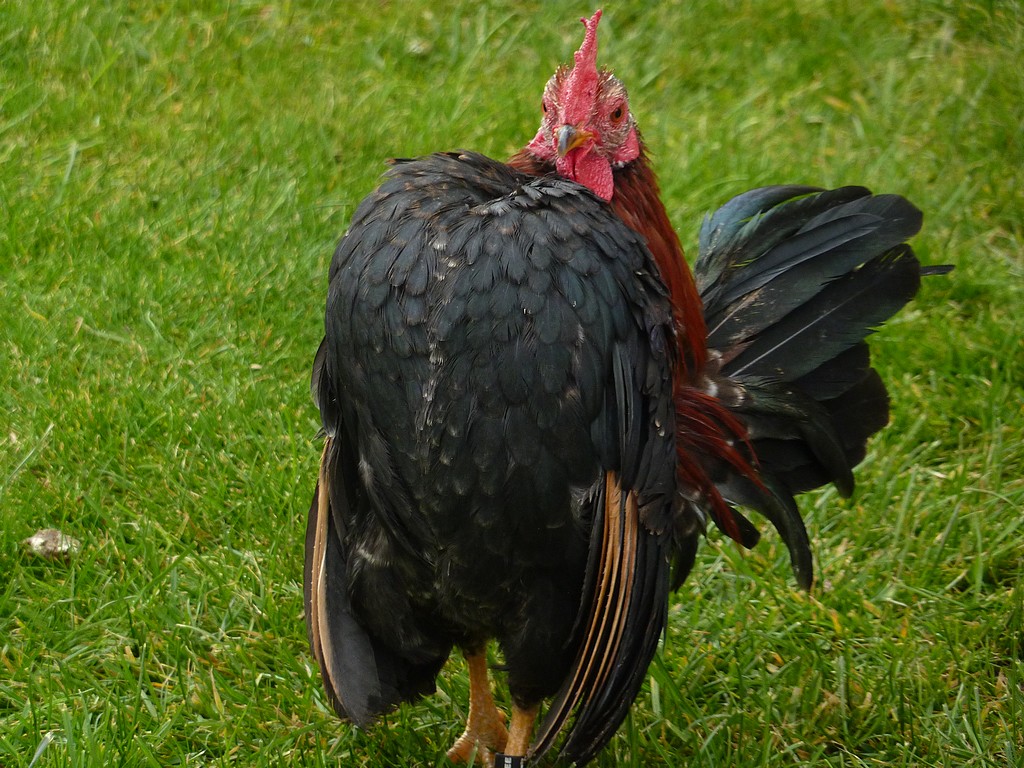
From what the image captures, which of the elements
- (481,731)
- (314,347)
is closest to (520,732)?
(481,731)

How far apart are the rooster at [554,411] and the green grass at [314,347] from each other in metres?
0.56

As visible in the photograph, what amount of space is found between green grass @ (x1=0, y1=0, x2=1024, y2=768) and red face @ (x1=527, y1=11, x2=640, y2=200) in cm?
160

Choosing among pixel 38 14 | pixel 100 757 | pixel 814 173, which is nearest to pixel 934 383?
pixel 814 173

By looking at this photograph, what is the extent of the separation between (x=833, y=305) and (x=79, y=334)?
113 inches

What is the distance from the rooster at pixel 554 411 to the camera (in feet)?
9.29

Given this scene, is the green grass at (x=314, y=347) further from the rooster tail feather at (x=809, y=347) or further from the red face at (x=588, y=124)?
the red face at (x=588, y=124)

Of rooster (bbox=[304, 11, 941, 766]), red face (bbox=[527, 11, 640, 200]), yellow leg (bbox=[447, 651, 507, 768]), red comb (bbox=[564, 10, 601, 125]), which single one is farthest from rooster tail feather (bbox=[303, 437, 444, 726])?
red comb (bbox=[564, 10, 601, 125])

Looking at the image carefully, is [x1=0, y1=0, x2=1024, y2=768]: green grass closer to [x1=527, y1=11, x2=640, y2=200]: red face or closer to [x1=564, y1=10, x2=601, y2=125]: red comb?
[x1=527, y1=11, x2=640, y2=200]: red face

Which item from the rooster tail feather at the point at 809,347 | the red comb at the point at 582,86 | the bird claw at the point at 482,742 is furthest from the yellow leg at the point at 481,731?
the red comb at the point at 582,86

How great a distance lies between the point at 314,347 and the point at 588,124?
212cm

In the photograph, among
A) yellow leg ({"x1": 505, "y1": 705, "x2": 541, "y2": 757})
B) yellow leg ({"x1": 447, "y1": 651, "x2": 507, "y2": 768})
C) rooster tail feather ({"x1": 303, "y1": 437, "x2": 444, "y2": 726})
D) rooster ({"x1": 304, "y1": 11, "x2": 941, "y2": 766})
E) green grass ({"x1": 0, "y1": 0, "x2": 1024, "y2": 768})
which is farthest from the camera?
green grass ({"x1": 0, "y1": 0, "x2": 1024, "y2": 768})

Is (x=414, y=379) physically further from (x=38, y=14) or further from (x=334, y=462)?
(x=38, y=14)

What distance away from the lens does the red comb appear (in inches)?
126

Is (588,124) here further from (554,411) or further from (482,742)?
(482,742)
